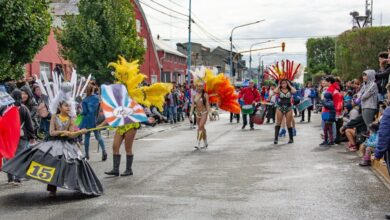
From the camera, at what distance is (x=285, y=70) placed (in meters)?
15.6

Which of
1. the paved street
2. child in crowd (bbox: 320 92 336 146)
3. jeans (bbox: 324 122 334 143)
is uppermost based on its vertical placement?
child in crowd (bbox: 320 92 336 146)

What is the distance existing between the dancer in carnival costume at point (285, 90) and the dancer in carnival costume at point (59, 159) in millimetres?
7658

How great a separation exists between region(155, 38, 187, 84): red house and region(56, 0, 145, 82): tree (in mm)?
32859

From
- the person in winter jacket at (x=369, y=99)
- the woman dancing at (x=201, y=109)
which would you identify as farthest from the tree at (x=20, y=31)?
the person in winter jacket at (x=369, y=99)

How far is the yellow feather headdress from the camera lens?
9617 mm

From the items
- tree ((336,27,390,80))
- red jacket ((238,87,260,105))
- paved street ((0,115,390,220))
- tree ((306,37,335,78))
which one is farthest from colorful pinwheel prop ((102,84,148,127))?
tree ((306,37,335,78))

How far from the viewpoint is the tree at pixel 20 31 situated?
1368 centimetres

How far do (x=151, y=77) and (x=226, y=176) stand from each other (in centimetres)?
4331

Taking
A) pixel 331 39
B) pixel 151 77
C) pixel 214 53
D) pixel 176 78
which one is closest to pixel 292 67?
pixel 151 77

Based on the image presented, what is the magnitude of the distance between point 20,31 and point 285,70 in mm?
7076

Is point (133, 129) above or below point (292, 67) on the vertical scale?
below

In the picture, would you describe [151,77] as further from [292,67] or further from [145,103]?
[145,103]

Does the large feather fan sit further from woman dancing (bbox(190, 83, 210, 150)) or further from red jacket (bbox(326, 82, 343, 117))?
red jacket (bbox(326, 82, 343, 117))

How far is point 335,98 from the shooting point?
1408 cm
